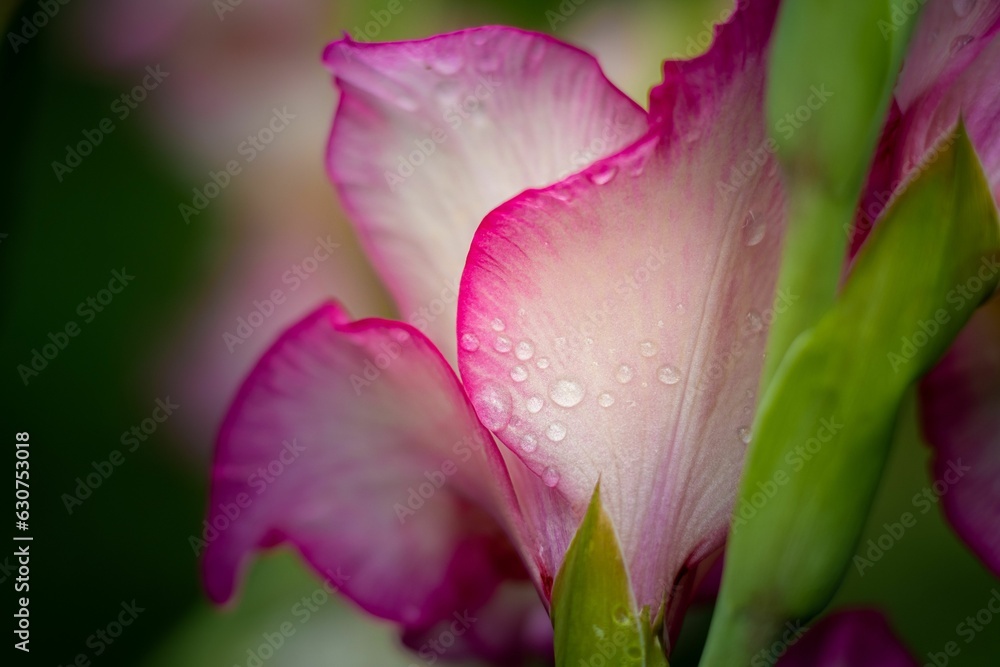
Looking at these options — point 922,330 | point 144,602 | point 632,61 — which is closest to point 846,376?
point 922,330

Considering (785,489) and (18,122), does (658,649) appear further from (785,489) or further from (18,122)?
(18,122)
